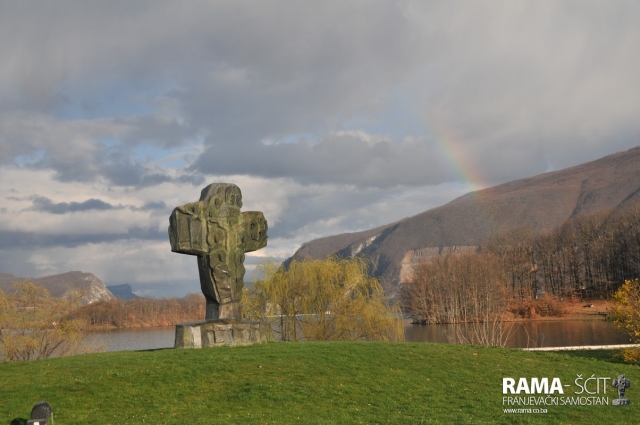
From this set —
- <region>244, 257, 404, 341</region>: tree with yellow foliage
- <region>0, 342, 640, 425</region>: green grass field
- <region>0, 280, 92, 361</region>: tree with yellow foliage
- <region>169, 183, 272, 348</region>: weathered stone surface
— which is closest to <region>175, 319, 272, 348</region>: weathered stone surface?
<region>169, 183, 272, 348</region>: weathered stone surface

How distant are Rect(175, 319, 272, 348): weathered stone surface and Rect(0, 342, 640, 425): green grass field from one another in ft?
2.56

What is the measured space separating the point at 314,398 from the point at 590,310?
73745mm

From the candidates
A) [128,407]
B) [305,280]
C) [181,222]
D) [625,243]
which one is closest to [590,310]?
[625,243]

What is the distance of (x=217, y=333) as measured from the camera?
18.1 m

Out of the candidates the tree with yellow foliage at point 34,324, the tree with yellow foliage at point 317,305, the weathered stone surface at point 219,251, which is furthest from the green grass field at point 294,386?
the tree with yellow foliage at point 317,305

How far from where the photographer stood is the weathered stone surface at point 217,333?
17812 millimetres

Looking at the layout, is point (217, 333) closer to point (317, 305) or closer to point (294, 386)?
point (294, 386)

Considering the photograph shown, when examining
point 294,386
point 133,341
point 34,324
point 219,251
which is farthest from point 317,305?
point 133,341

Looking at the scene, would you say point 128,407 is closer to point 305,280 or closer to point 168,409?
point 168,409

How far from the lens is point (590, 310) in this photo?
7719 centimetres

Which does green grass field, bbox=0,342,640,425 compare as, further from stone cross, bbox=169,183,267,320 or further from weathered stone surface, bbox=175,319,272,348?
stone cross, bbox=169,183,267,320

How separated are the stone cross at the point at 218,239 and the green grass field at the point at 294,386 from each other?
226 centimetres

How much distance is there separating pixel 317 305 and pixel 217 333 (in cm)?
1398

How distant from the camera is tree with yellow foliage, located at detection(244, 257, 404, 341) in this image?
31.2 metres
